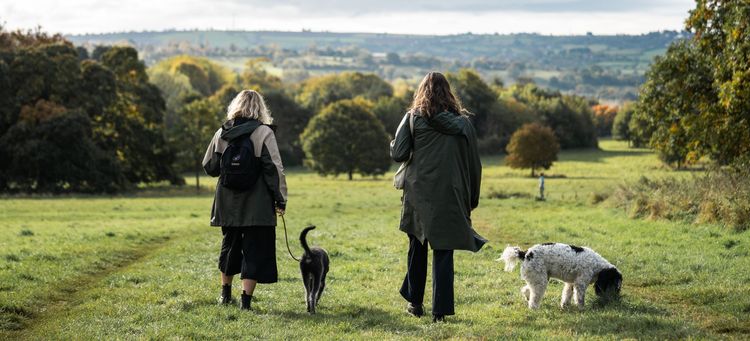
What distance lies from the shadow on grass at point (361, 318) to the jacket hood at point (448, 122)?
2300 mm

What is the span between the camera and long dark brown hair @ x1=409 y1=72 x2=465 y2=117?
29.7 ft

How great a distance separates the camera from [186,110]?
54.4 metres

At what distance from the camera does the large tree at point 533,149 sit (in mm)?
74750

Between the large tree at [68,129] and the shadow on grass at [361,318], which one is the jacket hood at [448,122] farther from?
the large tree at [68,129]

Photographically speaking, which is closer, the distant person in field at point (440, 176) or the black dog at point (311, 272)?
the distant person in field at point (440, 176)

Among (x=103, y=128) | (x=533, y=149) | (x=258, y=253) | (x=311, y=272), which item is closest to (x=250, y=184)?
(x=258, y=253)

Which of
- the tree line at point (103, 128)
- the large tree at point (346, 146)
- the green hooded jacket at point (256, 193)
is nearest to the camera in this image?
the green hooded jacket at point (256, 193)

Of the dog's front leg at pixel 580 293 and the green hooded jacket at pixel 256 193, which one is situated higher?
the green hooded jacket at pixel 256 193

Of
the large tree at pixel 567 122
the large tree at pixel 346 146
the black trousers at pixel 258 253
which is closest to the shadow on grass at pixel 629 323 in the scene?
the black trousers at pixel 258 253

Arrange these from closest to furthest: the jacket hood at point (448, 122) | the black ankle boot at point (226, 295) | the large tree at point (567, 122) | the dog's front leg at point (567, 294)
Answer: the jacket hood at point (448, 122), the dog's front leg at point (567, 294), the black ankle boot at point (226, 295), the large tree at point (567, 122)

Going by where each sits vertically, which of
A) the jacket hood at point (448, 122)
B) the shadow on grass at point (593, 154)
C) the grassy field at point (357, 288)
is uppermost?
the jacket hood at point (448, 122)

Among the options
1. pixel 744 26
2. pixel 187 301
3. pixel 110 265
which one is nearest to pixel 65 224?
pixel 110 265

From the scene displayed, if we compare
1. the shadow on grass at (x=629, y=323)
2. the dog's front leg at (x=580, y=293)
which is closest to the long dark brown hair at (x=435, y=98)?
the dog's front leg at (x=580, y=293)

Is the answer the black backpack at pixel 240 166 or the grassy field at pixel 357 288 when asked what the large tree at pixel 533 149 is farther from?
the black backpack at pixel 240 166
